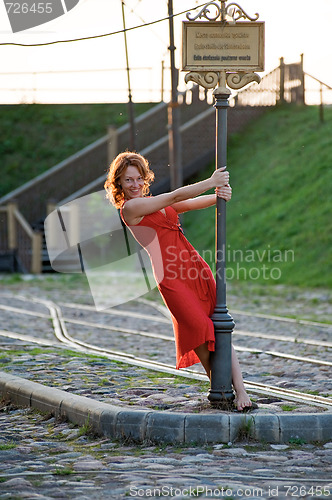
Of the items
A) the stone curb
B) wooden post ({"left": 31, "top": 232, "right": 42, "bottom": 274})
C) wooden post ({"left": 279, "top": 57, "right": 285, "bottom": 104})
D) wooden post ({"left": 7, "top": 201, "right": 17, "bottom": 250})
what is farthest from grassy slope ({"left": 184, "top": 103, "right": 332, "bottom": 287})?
the stone curb

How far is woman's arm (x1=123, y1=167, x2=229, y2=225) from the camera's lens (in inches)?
244

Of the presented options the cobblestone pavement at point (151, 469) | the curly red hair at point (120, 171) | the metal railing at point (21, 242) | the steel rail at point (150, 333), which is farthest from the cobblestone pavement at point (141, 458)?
the metal railing at point (21, 242)

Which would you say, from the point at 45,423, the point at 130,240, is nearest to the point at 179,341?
the point at 45,423

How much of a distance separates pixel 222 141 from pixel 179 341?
1547 millimetres

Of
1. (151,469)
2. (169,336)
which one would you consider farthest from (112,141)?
(151,469)

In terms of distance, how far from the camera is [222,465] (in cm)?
523

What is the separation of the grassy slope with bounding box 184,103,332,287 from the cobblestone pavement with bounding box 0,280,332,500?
483 inches

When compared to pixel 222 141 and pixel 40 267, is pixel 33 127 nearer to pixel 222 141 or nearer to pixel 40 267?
pixel 40 267

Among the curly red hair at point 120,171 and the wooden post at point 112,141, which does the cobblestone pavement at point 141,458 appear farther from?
the wooden post at point 112,141

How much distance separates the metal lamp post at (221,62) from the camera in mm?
6371

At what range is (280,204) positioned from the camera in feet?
83.7

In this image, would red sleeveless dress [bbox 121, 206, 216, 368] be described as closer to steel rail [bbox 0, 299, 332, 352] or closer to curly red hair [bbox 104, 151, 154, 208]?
curly red hair [bbox 104, 151, 154, 208]

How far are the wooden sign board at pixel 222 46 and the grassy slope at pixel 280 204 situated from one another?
44.4 ft

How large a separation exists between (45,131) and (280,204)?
14505mm
